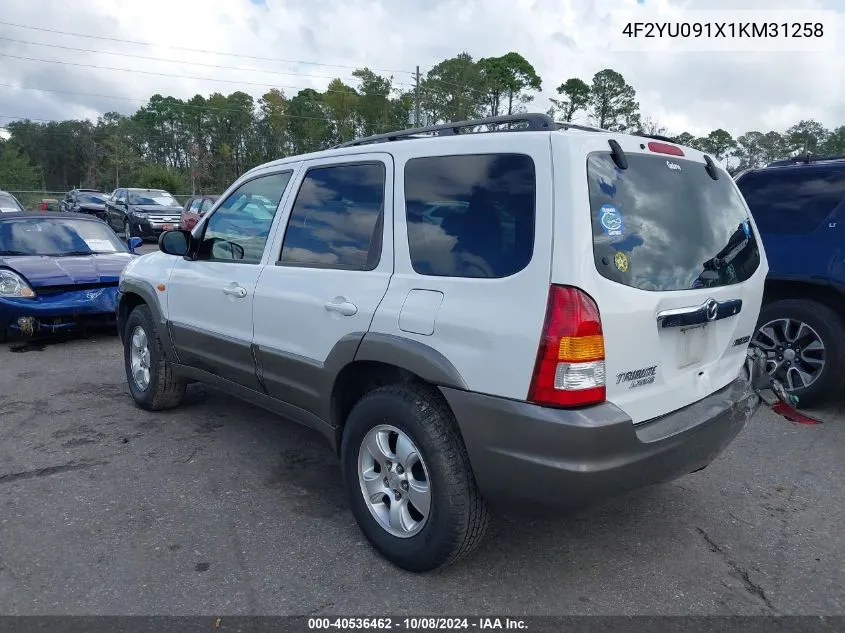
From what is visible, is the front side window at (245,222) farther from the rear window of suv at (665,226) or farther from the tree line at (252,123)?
the tree line at (252,123)

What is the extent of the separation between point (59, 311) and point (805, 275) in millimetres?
7213

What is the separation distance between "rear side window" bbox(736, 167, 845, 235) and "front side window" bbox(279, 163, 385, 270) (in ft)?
12.0

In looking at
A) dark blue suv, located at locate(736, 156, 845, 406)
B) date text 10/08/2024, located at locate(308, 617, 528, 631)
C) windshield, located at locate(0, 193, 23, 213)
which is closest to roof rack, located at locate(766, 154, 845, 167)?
dark blue suv, located at locate(736, 156, 845, 406)

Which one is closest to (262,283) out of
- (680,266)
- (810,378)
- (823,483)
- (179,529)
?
(179,529)

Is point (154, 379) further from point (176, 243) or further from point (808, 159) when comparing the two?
point (808, 159)

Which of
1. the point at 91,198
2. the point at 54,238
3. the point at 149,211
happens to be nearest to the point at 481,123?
the point at 54,238

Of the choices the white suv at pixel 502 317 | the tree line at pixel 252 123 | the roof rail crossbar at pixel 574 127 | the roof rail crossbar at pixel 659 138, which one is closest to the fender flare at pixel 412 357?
the white suv at pixel 502 317

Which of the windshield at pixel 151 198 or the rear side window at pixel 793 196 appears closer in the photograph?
the rear side window at pixel 793 196

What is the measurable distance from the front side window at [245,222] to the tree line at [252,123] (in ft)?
152

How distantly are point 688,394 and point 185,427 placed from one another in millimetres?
3552

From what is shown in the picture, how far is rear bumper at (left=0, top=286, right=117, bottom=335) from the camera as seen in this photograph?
22.4 feet

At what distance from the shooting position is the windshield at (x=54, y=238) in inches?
303

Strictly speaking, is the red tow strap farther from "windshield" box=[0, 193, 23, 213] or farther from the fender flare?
"windshield" box=[0, 193, 23, 213]

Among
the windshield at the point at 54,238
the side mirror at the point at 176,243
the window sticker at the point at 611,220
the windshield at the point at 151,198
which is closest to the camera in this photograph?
the window sticker at the point at 611,220
